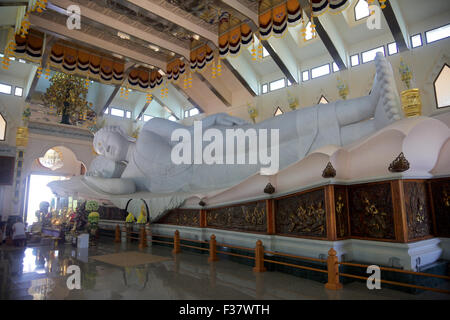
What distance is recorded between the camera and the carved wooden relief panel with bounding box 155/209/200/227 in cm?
509

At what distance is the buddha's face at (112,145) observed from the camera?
23.8 ft

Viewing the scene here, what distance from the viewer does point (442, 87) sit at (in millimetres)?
7922

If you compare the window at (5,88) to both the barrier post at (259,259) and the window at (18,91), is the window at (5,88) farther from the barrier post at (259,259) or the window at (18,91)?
the barrier post at (259,259)

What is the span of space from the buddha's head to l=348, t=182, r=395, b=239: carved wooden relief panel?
5.72 meters

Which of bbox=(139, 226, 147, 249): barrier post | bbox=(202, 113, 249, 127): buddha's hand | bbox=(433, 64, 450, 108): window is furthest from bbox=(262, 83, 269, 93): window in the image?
bbox=(139, 226, 147, 249): barrier post

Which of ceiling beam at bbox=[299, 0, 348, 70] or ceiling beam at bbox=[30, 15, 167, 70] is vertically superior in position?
ceiling beam at bbox=[30, 15, 167, 70]

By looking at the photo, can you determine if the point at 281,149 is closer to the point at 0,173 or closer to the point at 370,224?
the point at 370,224

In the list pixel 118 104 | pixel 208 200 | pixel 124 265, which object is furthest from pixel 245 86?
pixel 124 265

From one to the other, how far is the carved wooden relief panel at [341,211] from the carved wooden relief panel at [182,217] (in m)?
2.60

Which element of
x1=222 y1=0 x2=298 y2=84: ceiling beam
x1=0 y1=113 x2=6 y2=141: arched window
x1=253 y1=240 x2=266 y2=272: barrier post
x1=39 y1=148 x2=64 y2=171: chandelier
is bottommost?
x1=253 y1=240 x2=266 y2=272: barrier post

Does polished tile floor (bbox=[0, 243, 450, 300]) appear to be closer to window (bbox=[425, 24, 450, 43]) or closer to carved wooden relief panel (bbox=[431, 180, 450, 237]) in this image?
carved wooden relief panel (bbox=[431, 180, 450, 237])

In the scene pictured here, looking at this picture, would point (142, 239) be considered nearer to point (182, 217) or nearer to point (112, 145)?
point (182, 217)

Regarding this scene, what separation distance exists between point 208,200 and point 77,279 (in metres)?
2.16

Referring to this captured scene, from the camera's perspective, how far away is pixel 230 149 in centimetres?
491
